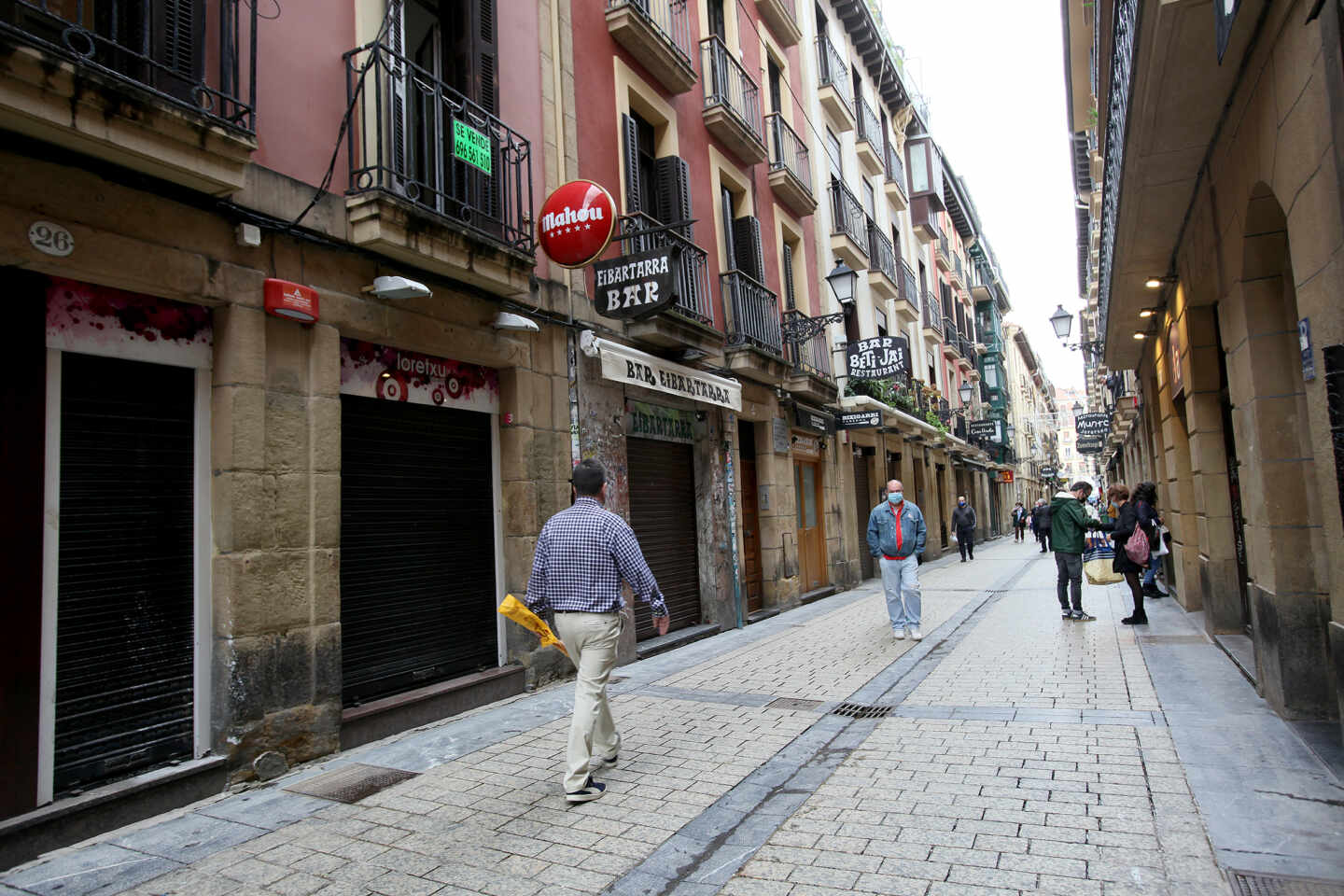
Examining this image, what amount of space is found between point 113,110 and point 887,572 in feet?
26.8

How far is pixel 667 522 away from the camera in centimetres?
1025

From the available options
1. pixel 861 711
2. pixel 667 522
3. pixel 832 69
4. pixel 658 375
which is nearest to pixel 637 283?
pixel 658 375

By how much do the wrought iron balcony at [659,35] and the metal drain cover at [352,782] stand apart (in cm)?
865

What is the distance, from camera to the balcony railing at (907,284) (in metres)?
22.0

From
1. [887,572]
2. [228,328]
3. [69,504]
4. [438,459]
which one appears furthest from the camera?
[887,572]

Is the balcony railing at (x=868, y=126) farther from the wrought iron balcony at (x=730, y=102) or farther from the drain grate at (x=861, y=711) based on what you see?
the drain grate at (x=861, y=711)

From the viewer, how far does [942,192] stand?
30.6 m

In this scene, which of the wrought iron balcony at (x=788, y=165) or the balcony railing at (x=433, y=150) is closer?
the balcony railing at (x=433, y=150)

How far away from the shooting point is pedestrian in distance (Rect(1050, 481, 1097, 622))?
982 centimetres

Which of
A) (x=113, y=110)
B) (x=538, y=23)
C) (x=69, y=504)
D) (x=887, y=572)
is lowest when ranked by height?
A: (x=887, y=572)

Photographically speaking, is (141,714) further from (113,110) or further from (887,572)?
(887,572)

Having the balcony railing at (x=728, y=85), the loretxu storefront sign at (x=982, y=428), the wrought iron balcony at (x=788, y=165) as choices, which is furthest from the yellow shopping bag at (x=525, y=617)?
the loretxu storefront sign at (x=982, y=428)

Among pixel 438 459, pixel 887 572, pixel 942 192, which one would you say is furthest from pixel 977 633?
pixel 942 192

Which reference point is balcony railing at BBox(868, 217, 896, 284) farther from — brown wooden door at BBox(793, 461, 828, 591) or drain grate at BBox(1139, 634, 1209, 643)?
drain grate at BBox(1139, 634, 1209, 643)
